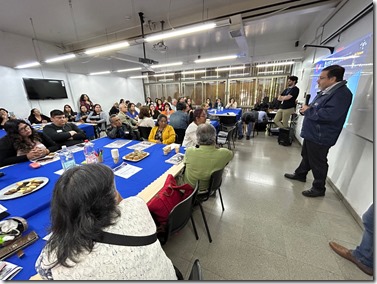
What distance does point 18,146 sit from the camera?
1.92m

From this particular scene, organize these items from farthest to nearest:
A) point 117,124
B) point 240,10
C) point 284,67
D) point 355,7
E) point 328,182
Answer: point 284,67 < point 240,10 < point 117,124 < point 328,182 < point 355,7

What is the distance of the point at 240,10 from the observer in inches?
146

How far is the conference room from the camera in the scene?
4.71 ft

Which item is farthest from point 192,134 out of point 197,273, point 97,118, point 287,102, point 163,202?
point 97,118

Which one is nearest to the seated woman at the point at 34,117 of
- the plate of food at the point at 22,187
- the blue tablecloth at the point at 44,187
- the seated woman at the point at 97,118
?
the seated woman at the point at 97,118

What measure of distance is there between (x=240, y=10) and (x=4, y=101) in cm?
775

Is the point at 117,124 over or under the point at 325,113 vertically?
under

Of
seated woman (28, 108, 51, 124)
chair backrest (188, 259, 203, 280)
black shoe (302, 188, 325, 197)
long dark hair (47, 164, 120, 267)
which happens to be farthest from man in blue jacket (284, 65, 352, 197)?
seated woman (28, 108, 51, 124)

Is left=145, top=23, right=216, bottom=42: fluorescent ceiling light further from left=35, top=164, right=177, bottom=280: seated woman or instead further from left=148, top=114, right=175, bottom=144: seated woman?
left=35, top=164, right=177, bottom=280: seated woman

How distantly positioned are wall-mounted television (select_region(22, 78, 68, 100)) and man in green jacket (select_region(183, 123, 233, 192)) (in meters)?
7.37

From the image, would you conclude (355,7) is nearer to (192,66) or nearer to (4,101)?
(192,66)

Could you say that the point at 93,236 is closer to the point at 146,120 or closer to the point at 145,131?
the point at 145,131

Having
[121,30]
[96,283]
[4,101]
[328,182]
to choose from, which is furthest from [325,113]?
[4,101]

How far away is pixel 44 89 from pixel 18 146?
583cm
